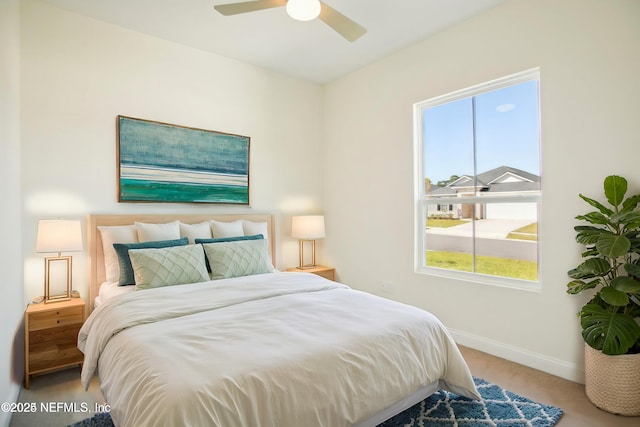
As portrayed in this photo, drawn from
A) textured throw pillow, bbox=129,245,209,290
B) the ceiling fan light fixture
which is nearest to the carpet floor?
textured throw pillow, bbox=129,245,209,290

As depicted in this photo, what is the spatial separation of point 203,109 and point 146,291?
209 centimetres

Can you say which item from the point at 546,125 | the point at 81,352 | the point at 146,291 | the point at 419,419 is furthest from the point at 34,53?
the point at 546,125

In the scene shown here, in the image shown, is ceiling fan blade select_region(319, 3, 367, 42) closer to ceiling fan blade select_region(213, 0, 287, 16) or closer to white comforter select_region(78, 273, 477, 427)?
ceiling fan blade select_region(213, 0, 287, 16)

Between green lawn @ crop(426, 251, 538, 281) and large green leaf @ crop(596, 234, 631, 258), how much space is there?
0.82 metres

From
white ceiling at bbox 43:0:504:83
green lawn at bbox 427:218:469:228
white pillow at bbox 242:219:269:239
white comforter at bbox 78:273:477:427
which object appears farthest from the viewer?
white pillow at bbox 242:219:269:239

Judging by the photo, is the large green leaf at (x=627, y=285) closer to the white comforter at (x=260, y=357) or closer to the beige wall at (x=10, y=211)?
the white comforter at (x=260, y=357)

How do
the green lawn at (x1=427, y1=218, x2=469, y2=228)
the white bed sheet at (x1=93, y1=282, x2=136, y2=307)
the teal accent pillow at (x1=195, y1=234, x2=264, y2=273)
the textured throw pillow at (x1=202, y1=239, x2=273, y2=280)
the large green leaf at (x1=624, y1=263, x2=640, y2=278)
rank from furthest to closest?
1. the green lawn at (x1=427, y1=218, x2=469, y2=228)
2. the teal accent pillow at (x1=195, y1=234, x2=264, y2=273)
3. the textured throw pillow at (x1=202, y1=239, x2=273, y2=280)
4. the white bed sheet at (x1=93, y1=282, x2=136, y2=307)
5. the large green leaf at (x1=624, y1=263, x2=640, y2=278)

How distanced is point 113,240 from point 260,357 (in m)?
2.11

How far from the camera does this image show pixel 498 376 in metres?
2.60

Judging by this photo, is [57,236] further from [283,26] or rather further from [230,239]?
[283,26]

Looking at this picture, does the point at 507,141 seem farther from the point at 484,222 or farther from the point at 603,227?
the point at 603,227

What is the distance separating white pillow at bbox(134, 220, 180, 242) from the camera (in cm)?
301

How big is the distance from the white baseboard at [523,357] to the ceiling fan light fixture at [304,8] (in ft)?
9.56

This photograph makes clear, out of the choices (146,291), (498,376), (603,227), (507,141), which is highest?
(507,141)
